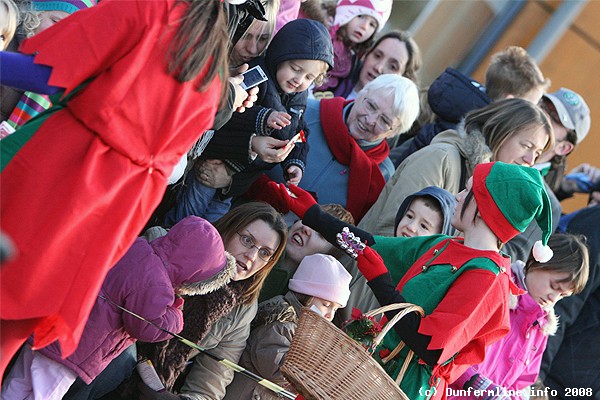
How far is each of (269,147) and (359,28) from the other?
1.90 meters

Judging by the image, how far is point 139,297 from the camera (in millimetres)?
3699

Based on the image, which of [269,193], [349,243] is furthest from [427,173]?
[349,243]

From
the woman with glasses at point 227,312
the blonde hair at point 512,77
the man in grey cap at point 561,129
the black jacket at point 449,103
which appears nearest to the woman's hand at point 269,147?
the woman with glasses at point 227,312

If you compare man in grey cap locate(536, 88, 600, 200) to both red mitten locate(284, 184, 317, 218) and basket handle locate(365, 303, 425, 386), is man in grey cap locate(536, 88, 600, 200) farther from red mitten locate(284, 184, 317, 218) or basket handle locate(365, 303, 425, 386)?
basket handle locate(365, 303, 425, 386)

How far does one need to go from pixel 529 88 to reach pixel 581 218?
1.12 meters

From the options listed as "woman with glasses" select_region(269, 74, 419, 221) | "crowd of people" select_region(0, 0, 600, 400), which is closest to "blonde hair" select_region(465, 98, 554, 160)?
"crowd of people" select_region(0, 0, 600, 400)

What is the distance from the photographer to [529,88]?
623cm

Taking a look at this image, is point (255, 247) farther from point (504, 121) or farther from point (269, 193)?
point (504, 121)

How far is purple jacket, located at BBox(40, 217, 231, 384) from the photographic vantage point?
3689 millimetres

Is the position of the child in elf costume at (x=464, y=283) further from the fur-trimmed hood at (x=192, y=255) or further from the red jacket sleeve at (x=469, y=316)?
the fur-trimmed hood at (x=192, y=255)

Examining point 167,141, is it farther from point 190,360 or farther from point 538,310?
point 538,310

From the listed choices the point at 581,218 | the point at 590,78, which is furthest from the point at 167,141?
the point at 590,78

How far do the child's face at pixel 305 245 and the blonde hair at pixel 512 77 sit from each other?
1942 mm

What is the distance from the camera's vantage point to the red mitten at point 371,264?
160 inches
